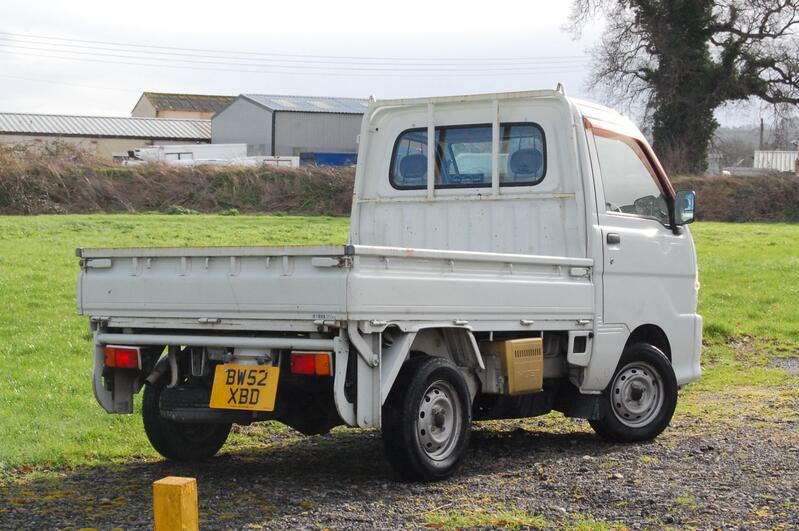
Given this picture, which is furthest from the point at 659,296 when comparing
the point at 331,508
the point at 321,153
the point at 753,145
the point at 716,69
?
the point at 753,145

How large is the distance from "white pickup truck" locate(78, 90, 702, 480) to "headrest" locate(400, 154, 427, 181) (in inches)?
0.7

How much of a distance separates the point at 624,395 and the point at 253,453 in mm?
2808

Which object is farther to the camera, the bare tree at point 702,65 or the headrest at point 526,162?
the bare tree at point 702,65

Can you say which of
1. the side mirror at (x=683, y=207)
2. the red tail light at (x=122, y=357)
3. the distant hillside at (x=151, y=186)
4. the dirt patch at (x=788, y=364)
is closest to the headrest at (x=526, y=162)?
the side mirror at (x=683, y=207)

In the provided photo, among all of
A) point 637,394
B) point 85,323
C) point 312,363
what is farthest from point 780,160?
point 312,363

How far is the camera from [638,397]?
910 centimetres

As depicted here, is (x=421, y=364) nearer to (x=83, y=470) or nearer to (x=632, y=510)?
(x=632, y=510)

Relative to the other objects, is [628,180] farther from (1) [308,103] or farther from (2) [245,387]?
(1) [308,103]

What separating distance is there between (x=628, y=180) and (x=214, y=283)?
372cm

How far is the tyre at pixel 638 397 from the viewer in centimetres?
889

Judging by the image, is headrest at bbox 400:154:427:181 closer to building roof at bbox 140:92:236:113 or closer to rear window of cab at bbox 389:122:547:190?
rear window of cab at bbox 389:122:547:190

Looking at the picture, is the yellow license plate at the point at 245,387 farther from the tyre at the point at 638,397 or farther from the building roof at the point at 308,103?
the building roof at the point at 308,103

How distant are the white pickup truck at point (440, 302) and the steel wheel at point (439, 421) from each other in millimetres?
14

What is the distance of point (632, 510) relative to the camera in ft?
21.2
